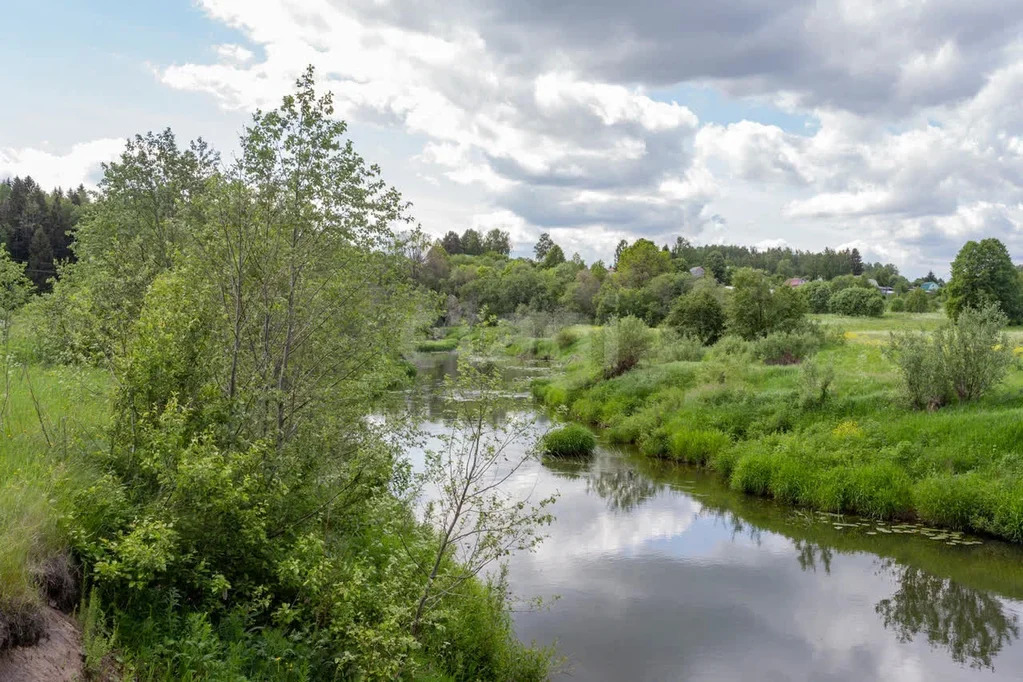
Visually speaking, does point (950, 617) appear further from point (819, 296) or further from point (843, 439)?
point (819, 296)

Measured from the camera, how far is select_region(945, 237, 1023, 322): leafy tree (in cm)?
4928

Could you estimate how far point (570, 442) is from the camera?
23672 mm

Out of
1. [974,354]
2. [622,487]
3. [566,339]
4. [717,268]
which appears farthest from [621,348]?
[717,268]

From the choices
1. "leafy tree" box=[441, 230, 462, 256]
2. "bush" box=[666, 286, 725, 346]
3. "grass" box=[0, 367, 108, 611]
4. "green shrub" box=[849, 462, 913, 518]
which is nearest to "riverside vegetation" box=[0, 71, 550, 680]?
"grass" box=[0, 367, 108, 611]

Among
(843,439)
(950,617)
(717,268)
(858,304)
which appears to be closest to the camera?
(950,617)

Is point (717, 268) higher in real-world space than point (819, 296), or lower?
higher

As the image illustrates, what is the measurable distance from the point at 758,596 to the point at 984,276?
4649 centimetres

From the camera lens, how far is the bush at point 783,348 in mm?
34031

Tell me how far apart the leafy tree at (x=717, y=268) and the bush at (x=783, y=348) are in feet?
224

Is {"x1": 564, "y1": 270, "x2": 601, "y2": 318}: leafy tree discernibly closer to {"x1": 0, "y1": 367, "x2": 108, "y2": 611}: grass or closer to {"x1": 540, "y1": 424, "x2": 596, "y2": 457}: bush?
{"x1": 540, "y1": 424, "x2": 596, "y2": 457}: bush

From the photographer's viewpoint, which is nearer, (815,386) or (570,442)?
(815,386)

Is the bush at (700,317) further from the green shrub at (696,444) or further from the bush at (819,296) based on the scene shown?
the bush at (819,296)

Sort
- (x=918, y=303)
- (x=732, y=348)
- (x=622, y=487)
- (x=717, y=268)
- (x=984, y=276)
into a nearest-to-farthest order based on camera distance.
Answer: (x=622, y=487)
(x=732, y=348)
(x=984, y=276)
(x=918, y=303)
(x=717, y=268)

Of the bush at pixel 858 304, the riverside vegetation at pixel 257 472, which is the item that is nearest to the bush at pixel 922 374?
the riverside vegetation at pixel 257 472
